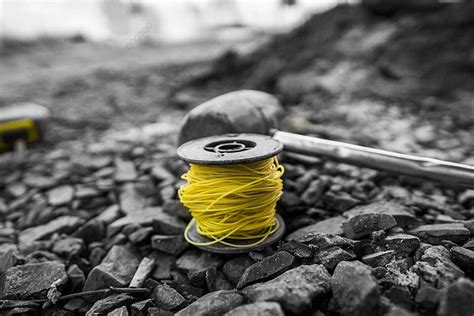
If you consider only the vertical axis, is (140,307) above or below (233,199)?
below

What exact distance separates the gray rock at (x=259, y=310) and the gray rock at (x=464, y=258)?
101 cm

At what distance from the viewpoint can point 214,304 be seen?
180 centimetres

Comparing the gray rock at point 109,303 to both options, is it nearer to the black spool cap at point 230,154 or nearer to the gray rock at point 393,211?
the black spool cap at point 230,154

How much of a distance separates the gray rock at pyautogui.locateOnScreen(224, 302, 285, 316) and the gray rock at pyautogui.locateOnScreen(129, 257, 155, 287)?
715mm

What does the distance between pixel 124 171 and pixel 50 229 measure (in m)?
1.00

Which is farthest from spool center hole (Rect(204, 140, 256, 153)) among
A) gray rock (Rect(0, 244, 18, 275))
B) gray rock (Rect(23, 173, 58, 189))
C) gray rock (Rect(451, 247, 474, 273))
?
gray rock (Rect(23, 173, 58, 189))

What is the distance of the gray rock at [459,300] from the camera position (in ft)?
4.97

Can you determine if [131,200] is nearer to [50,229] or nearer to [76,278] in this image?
[50,229]

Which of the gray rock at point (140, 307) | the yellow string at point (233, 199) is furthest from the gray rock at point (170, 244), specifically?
the gray rock at point (140, 307)

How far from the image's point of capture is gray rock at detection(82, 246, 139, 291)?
7.07 ft

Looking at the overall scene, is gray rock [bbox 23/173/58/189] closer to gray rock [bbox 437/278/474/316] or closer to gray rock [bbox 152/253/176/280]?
gray rock [bbox 152/253/176/280]

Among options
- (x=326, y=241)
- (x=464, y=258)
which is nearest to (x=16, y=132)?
(x=326, y=241)

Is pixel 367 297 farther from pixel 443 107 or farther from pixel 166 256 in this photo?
pixel 443 107

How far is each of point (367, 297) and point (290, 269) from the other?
0.46 meters
